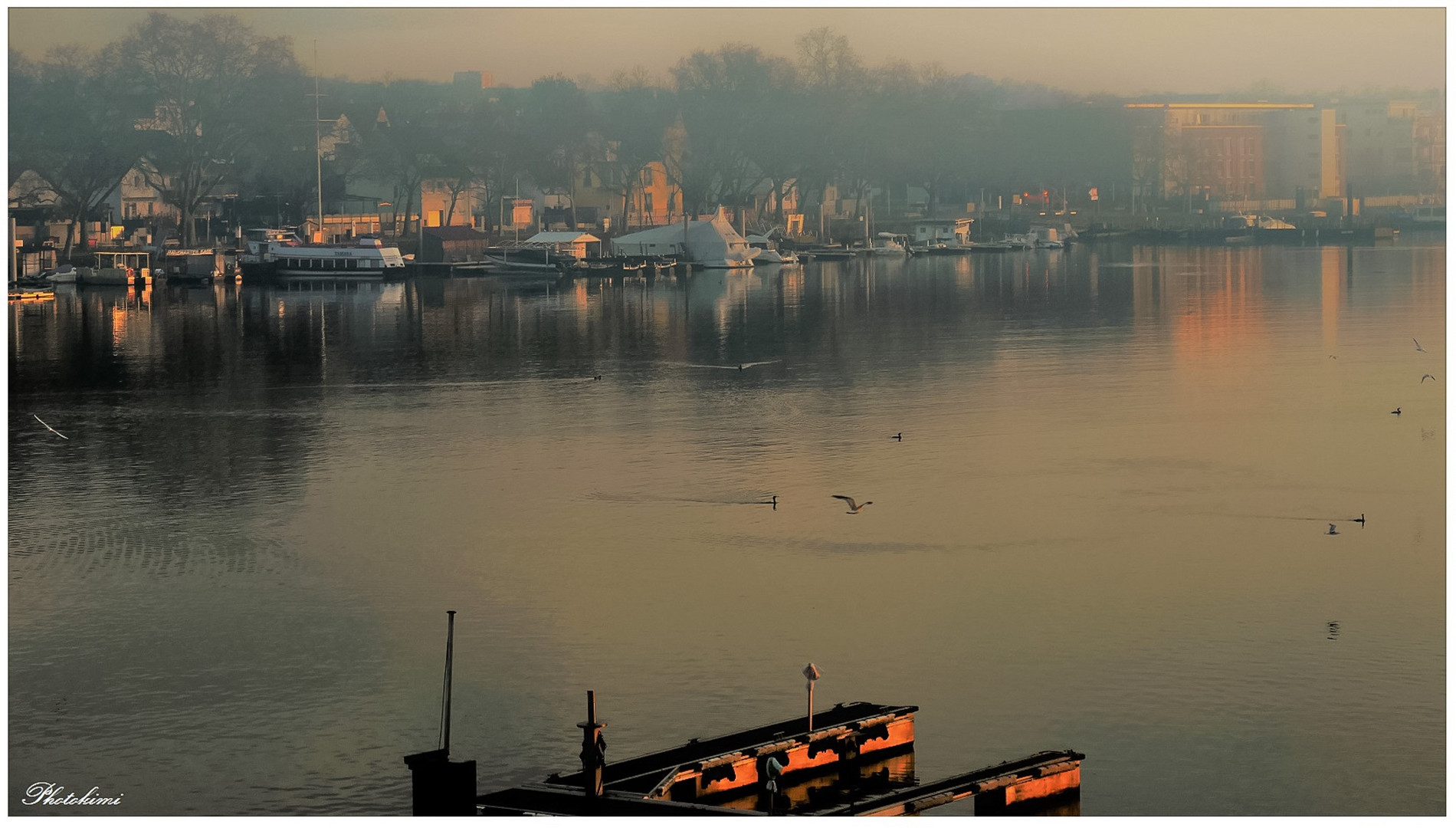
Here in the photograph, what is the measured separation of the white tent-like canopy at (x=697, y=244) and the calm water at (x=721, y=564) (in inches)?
1624

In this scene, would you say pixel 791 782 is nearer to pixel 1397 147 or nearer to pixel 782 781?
pixel 782 781

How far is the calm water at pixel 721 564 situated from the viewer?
1493cm

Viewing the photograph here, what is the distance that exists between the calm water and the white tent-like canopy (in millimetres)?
41244

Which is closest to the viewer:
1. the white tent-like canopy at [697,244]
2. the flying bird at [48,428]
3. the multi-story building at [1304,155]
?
the flying bird at [48,428]

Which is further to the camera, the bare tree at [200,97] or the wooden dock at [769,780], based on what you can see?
the bare tree at [200,97]

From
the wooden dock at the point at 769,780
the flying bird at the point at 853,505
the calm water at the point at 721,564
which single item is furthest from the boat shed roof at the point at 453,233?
the wooden dock at the point at 769,780

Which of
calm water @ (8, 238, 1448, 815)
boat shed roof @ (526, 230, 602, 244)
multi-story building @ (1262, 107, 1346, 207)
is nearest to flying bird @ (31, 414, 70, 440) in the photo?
calm water @ (8, 238, 1448, 815)

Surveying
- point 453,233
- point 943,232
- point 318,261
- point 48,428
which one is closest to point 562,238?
point 453,233

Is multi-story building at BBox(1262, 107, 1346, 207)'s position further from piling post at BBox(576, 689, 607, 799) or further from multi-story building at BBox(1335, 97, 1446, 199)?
piling post at BBox(576, 689, 607, 799)

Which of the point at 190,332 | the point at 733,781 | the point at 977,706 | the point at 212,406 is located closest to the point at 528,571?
the point at 977,706

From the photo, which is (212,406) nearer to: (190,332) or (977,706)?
(190,332)

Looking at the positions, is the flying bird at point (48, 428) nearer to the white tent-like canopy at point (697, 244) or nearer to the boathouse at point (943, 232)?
the white tent-like canopy at point (697, 244)

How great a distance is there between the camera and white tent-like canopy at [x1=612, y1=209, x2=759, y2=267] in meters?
85.1

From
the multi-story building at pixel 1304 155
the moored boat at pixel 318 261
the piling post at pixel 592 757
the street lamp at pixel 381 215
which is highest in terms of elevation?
the multi-story building at pixel 1304 155
